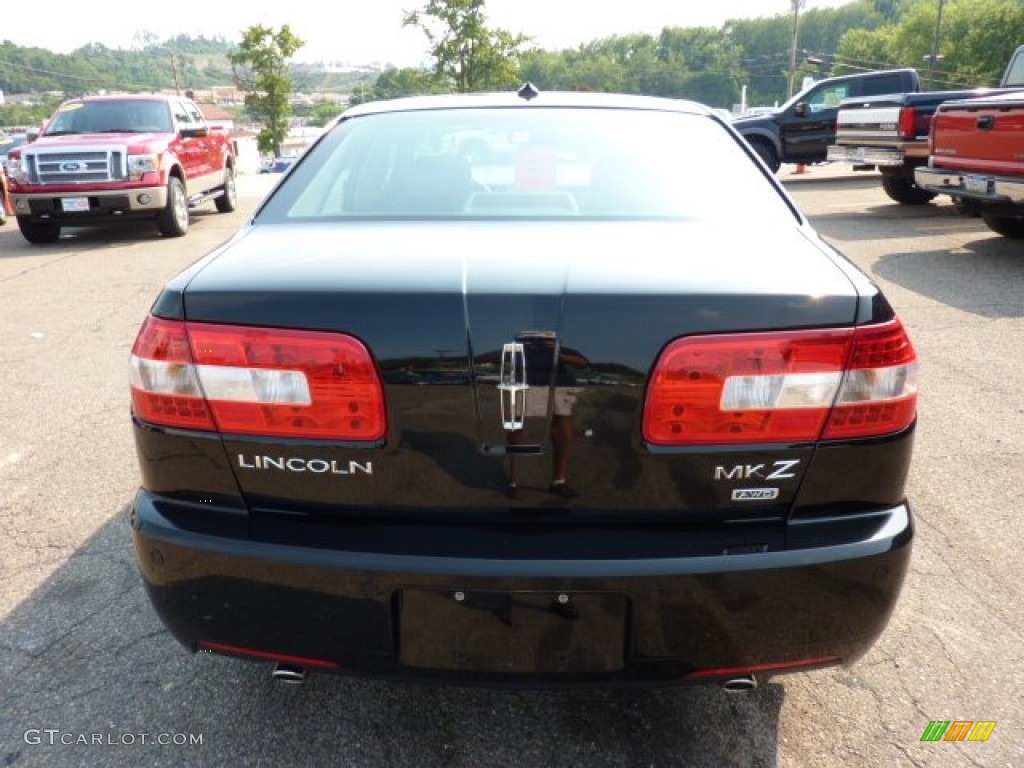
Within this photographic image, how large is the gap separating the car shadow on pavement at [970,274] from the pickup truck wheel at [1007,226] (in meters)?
0.10

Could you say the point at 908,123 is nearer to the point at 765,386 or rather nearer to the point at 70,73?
the point at 765,386

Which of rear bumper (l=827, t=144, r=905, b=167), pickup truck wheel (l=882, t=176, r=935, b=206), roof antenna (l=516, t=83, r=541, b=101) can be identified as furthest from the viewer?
pickup truck wheel (l=882, t=176, r=935, b=206)

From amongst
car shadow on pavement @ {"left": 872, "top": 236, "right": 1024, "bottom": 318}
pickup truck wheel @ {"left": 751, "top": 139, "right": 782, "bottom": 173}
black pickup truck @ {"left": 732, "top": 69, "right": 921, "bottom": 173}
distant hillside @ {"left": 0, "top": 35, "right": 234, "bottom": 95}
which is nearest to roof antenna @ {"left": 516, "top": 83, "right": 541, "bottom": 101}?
car shadow on pavement @ {"left": 872, "top": 236, "right": 1024, "bottom": 318}

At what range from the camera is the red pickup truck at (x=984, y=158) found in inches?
290

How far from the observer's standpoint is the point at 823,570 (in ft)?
5.36

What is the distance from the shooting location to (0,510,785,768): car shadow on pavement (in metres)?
2.01

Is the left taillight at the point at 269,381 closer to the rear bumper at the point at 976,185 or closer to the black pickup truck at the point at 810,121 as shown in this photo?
the rear bumper at the point at 976,185

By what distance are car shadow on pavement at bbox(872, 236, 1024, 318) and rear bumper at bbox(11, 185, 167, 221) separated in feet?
27.5

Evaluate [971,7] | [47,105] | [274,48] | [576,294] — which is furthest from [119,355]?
[47,105]

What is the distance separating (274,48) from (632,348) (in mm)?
39906

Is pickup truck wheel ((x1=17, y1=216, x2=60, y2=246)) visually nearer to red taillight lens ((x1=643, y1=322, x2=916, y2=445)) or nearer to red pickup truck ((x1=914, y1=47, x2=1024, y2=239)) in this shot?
red pickup truck ((x1=914, y1=47, x2=1024, y2=239))

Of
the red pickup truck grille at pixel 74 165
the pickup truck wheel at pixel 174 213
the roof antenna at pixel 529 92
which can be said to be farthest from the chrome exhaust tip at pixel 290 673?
the pickup truck wheel at pixel 174 213

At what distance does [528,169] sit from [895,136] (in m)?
11.0

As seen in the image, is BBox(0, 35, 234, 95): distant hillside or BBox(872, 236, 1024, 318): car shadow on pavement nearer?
BBox(872, 236, 1024, 318): car shadow on pavement
